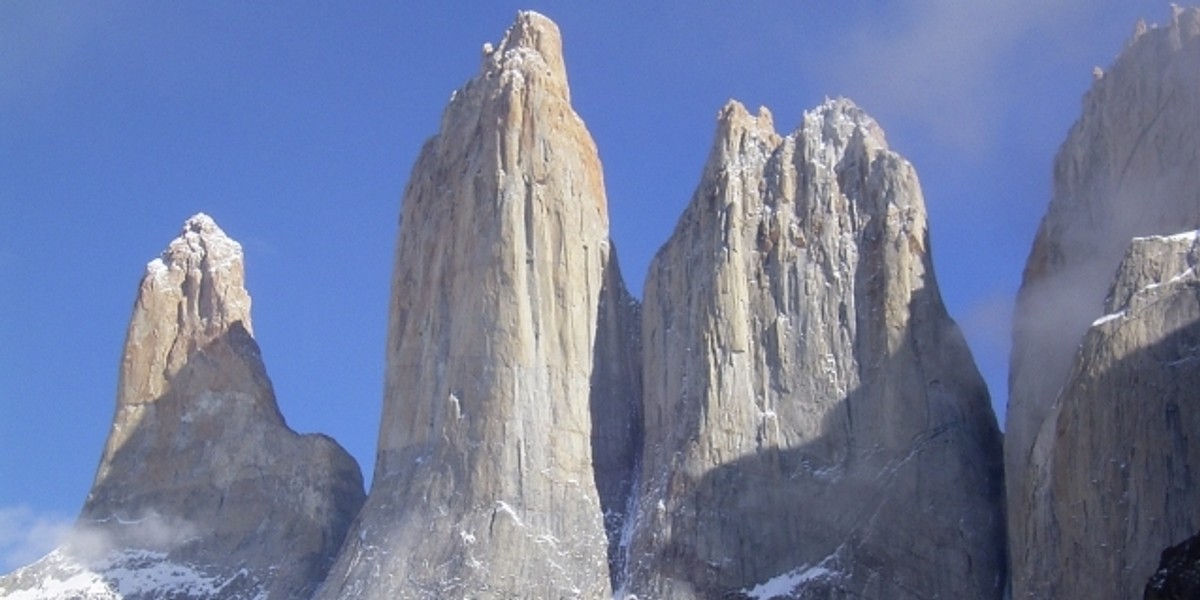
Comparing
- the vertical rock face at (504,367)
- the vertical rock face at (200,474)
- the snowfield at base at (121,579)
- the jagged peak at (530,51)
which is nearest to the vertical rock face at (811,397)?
the vertical rock face at (504,367)

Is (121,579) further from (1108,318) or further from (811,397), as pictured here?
(1108,318)

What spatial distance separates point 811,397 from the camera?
85.6 metres

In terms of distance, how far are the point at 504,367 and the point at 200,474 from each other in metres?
17.0

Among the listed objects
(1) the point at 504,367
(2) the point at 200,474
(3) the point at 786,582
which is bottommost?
(3) the point at 786,582

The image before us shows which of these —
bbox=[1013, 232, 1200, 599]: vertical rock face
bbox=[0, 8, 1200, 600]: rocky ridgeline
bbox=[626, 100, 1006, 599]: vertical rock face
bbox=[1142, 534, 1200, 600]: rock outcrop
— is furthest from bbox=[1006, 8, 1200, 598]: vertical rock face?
bbox=[1142, 534, 1200, 600]: rock outcrop

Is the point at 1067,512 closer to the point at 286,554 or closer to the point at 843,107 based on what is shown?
the point at 843,107

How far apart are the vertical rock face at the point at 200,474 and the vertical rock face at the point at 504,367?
5556 mm

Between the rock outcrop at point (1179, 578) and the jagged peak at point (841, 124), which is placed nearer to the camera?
the rock outcrop at point (1179, 578)

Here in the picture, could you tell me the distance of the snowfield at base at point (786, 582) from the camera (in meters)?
81.1

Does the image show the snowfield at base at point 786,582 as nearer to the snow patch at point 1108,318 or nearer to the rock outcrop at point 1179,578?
the snow patch at point 1108,318

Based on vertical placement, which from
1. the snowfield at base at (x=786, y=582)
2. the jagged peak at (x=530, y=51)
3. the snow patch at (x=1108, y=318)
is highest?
the jagged peak at (x=530, y=51)

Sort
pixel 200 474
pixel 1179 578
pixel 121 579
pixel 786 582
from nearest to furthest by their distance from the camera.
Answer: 1. pixel 1179 578
2. pixel 786 582
3. pixel 121 579
4. pixel 200 474

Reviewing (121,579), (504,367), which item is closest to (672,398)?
(504,367)

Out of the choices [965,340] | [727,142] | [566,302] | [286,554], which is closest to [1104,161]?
[965,340]
